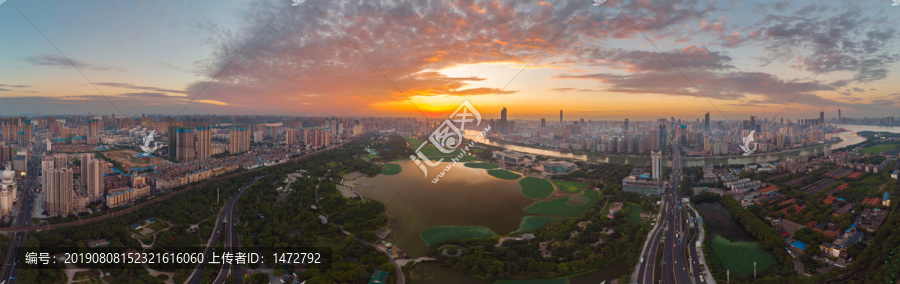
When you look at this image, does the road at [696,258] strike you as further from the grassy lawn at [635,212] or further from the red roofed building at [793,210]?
the red roofed building at [793,210]

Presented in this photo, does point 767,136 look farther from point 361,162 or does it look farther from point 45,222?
point 45,222

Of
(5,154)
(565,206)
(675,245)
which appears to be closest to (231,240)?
(565,206)

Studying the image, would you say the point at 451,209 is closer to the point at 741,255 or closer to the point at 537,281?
the point at 537,281

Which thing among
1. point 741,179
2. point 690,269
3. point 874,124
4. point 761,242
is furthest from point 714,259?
point 874,124

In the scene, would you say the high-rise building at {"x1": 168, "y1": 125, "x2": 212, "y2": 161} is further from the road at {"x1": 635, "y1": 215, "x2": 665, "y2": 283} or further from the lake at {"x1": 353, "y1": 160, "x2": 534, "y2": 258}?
the road at {"x1": 635, "y1": 215, "x2": 665, "y2": 283}

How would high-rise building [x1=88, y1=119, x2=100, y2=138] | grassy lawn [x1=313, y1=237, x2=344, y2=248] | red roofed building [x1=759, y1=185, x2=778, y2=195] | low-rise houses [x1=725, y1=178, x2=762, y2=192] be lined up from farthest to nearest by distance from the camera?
high-rise building [x1=88, y1=119, x2=100, y2=138] → low-rise houses [x1=725, y1=178, x2=762, y2=192] → red roofed building [x1=759, y1=185, x2=778, y2=195] → grassy lawn [x1=313, y1=237, x2=344, y2=248]

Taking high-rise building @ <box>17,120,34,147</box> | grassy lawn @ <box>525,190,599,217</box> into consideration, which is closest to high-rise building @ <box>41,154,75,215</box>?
high-rise building @ <box>17,120,34,147</box>

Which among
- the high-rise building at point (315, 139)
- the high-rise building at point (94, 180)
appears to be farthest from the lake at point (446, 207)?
the high-rise building at point (315, 139)

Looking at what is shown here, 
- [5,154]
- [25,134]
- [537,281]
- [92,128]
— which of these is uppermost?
[92,128]
